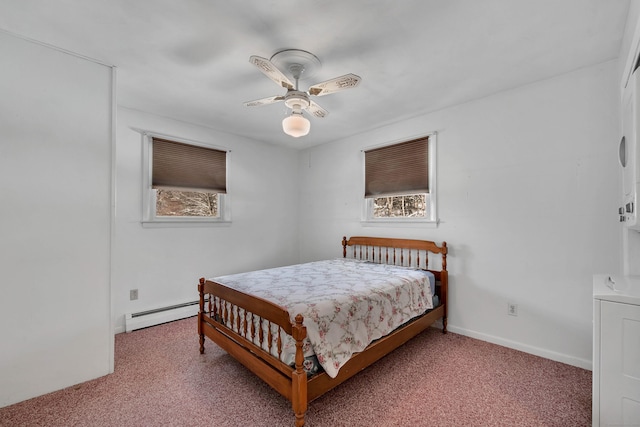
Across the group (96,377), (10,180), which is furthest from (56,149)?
(96,377)

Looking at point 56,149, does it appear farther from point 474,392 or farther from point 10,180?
point 474,392

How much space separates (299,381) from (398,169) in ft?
9.60

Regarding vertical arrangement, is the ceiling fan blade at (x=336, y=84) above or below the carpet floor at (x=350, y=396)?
above

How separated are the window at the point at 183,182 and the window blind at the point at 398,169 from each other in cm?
218

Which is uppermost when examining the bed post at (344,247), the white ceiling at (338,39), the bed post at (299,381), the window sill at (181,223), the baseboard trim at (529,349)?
the white ceiling at (338,39)

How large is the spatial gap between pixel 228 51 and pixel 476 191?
2.81 m

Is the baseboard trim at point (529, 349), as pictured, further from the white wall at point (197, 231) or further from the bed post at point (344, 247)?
the white wall at point (197, 231)

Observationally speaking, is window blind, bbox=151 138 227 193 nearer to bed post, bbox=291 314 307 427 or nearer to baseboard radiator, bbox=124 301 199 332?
Answer: baseboard radiator, bbox=124 301 199 332

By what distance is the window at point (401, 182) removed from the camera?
3539 millimetres

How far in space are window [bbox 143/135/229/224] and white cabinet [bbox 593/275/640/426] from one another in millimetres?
4012

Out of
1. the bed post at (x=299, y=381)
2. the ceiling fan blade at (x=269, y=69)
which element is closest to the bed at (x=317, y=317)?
the bed post at (x=299, y=381)

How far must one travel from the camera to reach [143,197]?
3.46 m

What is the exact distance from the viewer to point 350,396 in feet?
6.89

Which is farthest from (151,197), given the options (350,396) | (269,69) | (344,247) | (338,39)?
(350,396)
